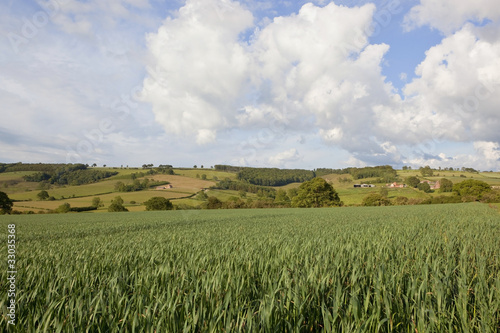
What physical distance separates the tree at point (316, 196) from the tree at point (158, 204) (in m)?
34.9

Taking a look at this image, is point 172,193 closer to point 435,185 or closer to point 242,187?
point 242,187

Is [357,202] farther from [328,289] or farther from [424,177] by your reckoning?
[328,289]

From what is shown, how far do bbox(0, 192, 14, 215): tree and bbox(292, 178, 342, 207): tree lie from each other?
66.6 m

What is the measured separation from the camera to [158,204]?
6372cm

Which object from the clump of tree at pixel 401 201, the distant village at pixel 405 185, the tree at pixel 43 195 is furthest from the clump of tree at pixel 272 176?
the tree at pixel 43 195

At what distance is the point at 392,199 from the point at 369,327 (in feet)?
287

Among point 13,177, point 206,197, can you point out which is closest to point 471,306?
point 13,177

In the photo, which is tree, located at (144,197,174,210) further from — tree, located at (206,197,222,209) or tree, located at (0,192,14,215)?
tree, located at (0,192,14,215)

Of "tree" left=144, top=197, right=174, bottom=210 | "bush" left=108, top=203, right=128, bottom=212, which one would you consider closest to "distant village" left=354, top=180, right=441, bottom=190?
"tree" left=144, top=197, right=174, bottom=210

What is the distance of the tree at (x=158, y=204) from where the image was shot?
209 ft

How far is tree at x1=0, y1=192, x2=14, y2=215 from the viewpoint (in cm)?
5181

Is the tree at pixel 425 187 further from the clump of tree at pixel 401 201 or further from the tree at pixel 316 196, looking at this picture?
the tree at pixel 316 196

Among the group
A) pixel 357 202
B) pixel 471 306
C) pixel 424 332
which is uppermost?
pixel 424 332

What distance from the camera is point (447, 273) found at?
3.14 metres
